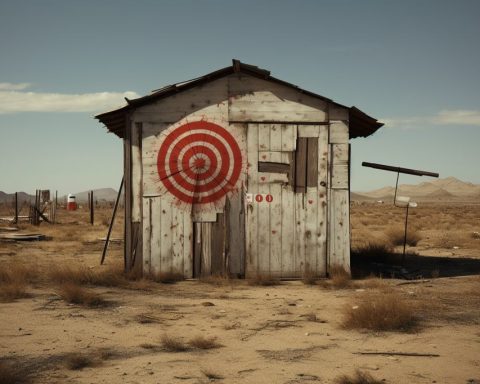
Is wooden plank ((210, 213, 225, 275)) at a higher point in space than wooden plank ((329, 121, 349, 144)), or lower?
→ lower

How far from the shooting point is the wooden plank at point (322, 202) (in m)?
11.6

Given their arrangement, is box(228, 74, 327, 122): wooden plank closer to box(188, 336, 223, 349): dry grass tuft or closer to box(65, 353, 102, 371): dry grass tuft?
box(188, 336, 223, 349): dry grass tuft

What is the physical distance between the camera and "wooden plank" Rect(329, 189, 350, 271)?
11.6m

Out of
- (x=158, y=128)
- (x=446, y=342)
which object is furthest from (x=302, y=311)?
(x=158, y=128)

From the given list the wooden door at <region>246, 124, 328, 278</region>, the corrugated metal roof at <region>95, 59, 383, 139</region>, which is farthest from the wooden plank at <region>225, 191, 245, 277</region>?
the corrugated metal roof at <region>95, 59, 383, 139</region>

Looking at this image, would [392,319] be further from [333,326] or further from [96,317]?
[96,317]

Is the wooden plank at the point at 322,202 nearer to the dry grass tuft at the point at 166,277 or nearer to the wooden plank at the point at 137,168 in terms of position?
the dry grass tuft at the point at 166,277

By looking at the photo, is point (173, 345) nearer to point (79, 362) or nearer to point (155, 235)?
point (79, 362)

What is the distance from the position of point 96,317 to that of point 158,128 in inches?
194

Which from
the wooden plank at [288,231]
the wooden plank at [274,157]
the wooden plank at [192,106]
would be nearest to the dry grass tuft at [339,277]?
the wooden plank at [288,231]

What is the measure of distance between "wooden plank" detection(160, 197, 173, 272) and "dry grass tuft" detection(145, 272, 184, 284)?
19 centimetres

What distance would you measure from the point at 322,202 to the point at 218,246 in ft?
8.40

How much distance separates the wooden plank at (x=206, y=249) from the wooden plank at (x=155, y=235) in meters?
0.97

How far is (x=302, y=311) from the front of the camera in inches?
336
